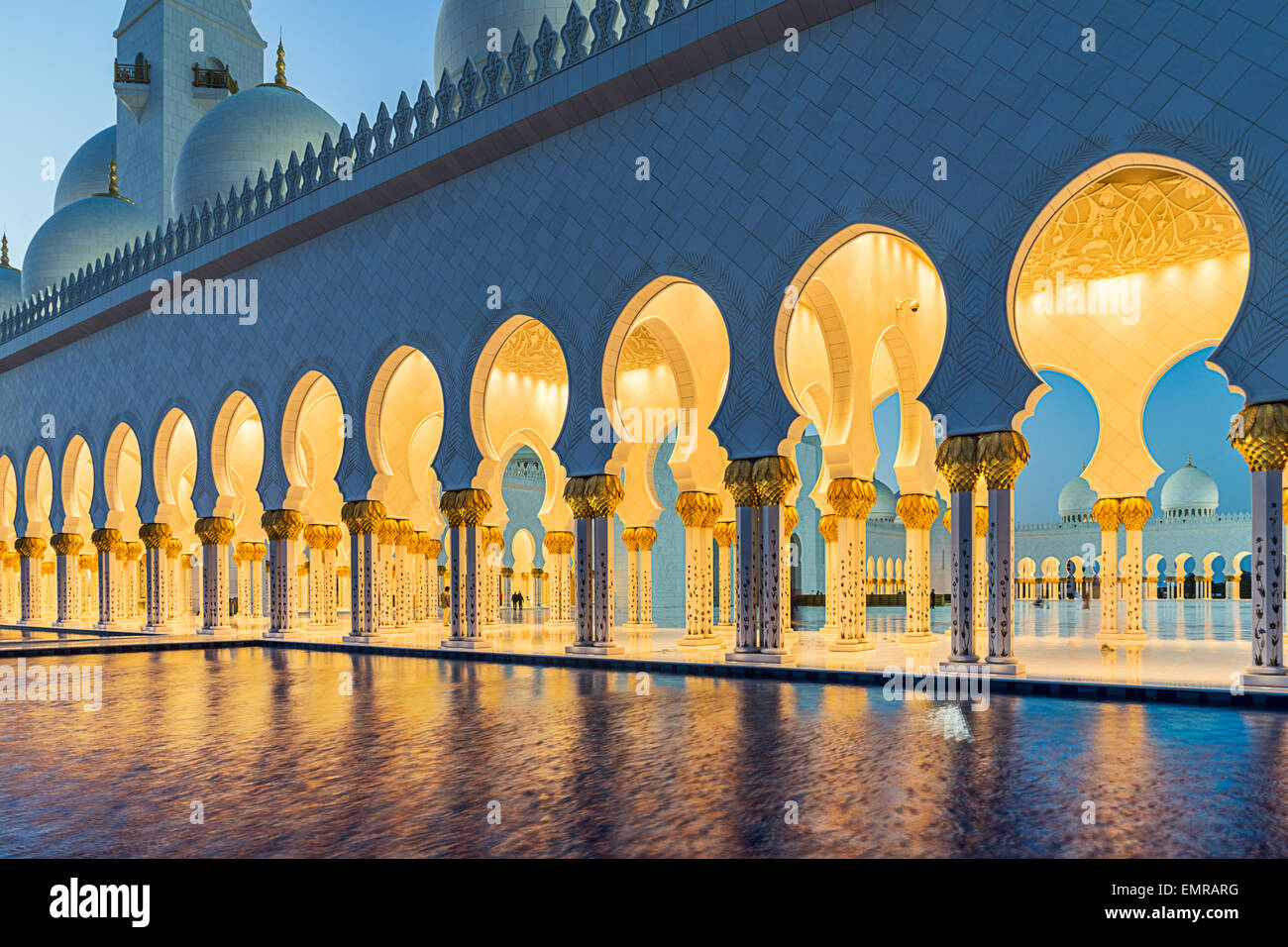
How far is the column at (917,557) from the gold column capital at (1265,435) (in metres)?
4.16

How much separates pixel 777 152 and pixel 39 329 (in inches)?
524

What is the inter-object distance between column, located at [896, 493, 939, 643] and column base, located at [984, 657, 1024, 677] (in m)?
3.19

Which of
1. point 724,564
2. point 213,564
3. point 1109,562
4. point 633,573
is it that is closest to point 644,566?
point 633,573

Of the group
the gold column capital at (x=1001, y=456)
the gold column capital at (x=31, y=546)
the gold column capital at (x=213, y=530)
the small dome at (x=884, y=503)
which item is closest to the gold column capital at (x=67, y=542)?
the gold column capital at (x=31, y=546)

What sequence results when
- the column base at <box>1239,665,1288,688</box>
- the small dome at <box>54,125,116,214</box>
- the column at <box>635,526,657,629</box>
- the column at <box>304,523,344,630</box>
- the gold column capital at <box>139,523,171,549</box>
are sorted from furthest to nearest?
the small dome at <box>54,125,116,214</box> < the gold column capital at <box>139,523,171,549</box> < the column at <box>304,523,344,630</box> < the column at <box>635,526,657,629</box> < the column base at <box>1239,665,1288,688</box>

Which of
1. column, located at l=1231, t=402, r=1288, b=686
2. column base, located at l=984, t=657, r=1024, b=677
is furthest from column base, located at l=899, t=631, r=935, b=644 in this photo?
column, located at l=1231, t=402, r=1288, b=686

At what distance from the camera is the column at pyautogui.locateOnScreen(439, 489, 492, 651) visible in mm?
9672

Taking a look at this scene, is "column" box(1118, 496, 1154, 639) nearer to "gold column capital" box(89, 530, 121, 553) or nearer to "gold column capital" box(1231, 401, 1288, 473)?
"gold column capital" box(1231, 401, 1288, 473)

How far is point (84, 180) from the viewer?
20547 mm

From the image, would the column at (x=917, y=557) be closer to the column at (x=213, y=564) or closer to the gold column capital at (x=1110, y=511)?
the gold column capital at (x=1110, y=511)

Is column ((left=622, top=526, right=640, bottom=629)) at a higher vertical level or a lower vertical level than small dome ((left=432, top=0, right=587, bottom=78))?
lower

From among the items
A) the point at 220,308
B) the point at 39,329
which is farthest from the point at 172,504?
the point at 39,329

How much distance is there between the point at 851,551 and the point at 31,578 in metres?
14.2
